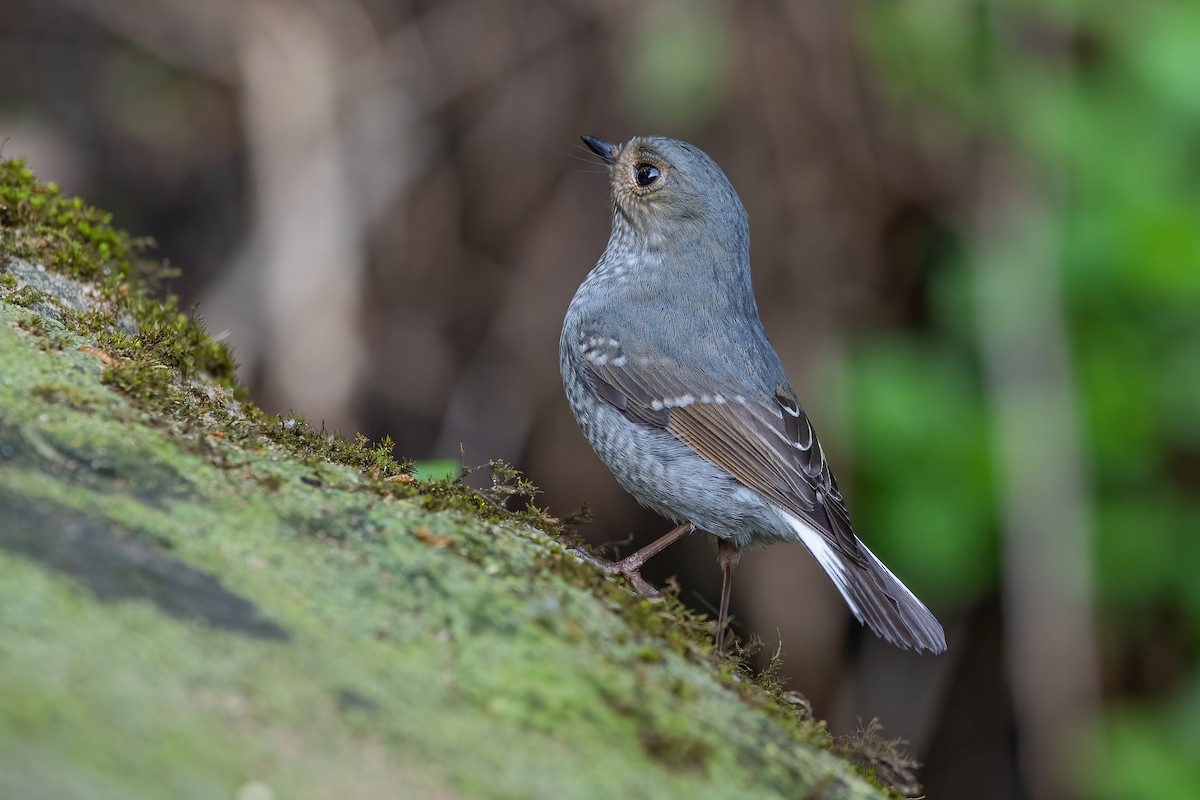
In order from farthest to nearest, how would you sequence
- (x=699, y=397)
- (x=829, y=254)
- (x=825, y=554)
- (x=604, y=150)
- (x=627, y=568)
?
1. (x=829, y=254)
2. (x=604, y=150)
3. (x=699, y=397)
4. (x=825, y=554)
5. (x=627, y=568)

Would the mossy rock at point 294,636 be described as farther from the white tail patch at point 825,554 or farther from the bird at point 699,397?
the bird at point 699,397

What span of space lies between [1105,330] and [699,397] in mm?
2638

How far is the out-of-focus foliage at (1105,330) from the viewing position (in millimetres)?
5297

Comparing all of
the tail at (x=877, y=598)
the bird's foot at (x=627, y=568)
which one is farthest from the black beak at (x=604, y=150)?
the bird's foot at (x=627, y=568)

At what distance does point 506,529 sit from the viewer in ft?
9.44

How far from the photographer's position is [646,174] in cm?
481

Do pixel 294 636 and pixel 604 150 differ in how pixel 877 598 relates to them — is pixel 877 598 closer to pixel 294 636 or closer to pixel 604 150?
pixel 294 636

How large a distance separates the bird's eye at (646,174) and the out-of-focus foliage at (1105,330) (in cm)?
168

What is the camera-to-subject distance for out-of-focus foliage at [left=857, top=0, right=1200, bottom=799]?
209 inches

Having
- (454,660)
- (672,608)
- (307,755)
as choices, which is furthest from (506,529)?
(307,755)

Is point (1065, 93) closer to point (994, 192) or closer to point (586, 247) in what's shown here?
point (994, 192)

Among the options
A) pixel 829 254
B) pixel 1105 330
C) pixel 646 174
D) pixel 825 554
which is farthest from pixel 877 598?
pixel 829 254

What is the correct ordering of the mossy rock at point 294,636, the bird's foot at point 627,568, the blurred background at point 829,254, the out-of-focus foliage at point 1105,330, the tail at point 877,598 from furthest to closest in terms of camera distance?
the blurred background at point 829,254, the out-of-focus foliage at point 1105,330, the tail at point 877,598, the bird's foot at point 627,568, the mossy rock at point 294,636

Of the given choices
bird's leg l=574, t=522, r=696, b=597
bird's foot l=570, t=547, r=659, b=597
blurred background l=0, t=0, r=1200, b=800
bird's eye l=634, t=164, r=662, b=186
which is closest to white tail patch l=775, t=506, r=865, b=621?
bird's leg l=574, t=522, r=696, b=597
